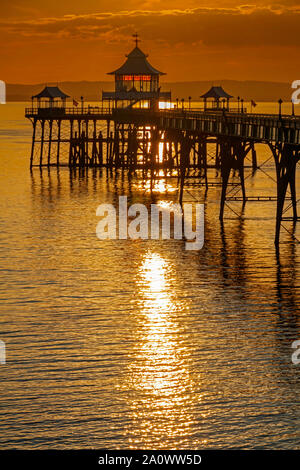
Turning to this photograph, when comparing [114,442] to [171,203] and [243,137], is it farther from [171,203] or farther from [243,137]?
[171,203]

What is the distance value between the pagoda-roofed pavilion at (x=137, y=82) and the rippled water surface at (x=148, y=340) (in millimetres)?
48324

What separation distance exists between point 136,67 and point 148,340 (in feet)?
252

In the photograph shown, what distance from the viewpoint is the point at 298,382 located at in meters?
27.8

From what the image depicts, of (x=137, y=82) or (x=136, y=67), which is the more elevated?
(x=136, y=67)

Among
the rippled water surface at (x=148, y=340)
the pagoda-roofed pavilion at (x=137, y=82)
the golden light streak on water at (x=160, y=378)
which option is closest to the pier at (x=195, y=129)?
the pagoda-roofed pavilion at (x=137, y=82)

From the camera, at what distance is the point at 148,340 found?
32.3 metres

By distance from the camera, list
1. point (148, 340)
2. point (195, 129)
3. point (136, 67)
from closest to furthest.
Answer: point (148, 340) → point (195, 129) → point (136, 67)

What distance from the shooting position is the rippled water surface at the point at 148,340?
80.3 feet

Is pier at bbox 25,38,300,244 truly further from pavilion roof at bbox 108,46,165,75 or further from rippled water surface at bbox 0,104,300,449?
rippled water surface at bbox 0,104,300,449

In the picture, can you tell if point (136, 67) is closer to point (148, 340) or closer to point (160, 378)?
point (148, 340)

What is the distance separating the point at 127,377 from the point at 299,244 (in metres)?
26.0

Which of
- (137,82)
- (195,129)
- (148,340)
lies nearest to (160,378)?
(148,340)

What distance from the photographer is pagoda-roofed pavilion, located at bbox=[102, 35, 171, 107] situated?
10494 centimetres

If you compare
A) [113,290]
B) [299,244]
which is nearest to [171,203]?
[299,244]
